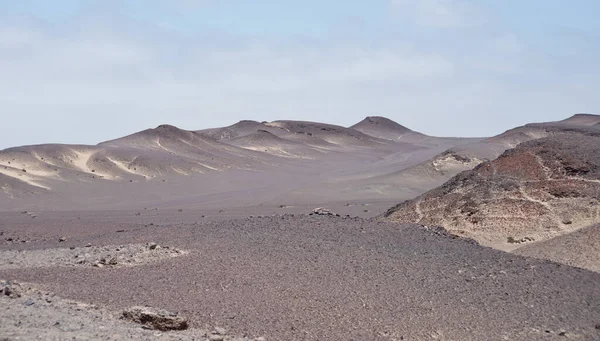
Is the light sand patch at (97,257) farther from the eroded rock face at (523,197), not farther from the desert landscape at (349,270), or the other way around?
the eroded rock face at (523,197)

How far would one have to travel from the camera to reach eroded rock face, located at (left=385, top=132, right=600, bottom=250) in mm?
17562

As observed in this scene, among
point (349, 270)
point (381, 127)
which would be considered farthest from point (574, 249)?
point (381, 127)

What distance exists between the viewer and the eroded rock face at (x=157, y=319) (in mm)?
8352

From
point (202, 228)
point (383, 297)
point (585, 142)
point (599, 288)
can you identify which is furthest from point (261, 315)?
point (585, 142)

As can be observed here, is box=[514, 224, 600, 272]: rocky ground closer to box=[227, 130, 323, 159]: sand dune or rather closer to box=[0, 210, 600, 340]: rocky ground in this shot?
box=[0, 210, 600, 340]: rocky ground

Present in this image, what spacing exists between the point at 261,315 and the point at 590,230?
937 centimetres

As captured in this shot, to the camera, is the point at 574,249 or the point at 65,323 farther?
the point at 574,249

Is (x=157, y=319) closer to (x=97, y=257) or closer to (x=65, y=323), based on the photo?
(x=65, y=323)

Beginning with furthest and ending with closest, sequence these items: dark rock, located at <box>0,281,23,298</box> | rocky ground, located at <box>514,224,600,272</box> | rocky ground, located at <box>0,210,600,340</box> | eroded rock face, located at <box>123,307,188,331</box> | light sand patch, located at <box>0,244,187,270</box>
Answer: rocky ground, located at <box>514,224,600,272</box> → light sand patch, located at <box>0,244,187,270</box> → dark rock, located at <box>0,281,23,298</box> → rocky ground, located at <box>0,210,600,340</box> → eroded rock face, located at <box>123,307,188,331</box>

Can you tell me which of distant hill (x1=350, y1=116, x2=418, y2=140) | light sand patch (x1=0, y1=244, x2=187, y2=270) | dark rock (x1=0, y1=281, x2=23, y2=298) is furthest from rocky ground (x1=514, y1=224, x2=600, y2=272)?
distant hill (x1=350, y1=116, x2=418, y2=140)

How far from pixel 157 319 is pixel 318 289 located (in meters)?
2.82

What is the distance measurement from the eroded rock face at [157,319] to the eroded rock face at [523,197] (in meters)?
10.6

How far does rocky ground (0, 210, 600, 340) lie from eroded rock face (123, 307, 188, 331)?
79 millimetres

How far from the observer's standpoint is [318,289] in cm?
1053
